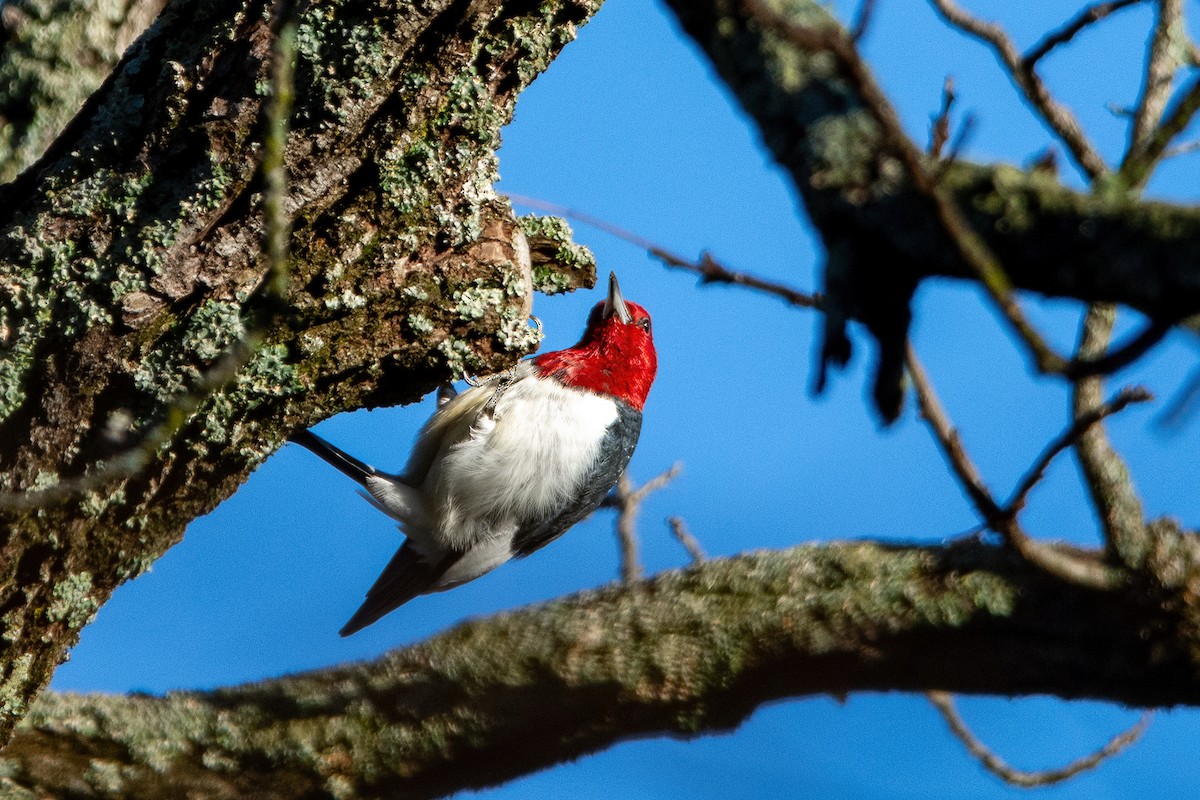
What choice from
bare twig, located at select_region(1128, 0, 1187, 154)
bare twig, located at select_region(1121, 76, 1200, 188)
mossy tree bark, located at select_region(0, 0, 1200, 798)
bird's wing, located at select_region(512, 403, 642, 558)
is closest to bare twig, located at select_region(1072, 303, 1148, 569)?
mossy tree bark, located at select_region(0, 0, 1200, 798)

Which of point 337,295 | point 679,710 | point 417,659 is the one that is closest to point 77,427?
point 337,295

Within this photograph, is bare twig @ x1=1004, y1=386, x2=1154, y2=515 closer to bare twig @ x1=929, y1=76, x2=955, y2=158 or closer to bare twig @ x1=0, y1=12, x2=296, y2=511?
bare twig @ x1=929, y1=76, x2=955, y2=158

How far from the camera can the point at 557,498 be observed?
3518 millimetres

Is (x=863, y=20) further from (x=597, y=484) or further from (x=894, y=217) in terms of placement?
(x=597, y=484)

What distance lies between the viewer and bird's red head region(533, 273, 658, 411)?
3641mm

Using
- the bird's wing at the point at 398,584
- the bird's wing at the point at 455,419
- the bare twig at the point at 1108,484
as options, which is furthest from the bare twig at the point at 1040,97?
the bird's wing at the point at 398,584

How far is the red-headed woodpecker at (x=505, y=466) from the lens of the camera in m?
3.44

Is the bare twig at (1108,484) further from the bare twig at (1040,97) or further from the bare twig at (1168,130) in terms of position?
the bare twig at (1168,130)

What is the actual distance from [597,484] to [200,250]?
1839 mm

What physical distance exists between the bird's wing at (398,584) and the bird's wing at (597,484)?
0.30 meters

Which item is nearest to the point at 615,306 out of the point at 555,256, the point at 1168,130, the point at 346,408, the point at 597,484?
the point at 597,484

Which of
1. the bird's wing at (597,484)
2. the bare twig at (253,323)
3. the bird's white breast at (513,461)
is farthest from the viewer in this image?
the bird's wing at (597,484)

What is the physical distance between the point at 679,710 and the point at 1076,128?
154 cm

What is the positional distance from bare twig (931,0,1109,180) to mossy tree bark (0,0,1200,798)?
2.65 feet
